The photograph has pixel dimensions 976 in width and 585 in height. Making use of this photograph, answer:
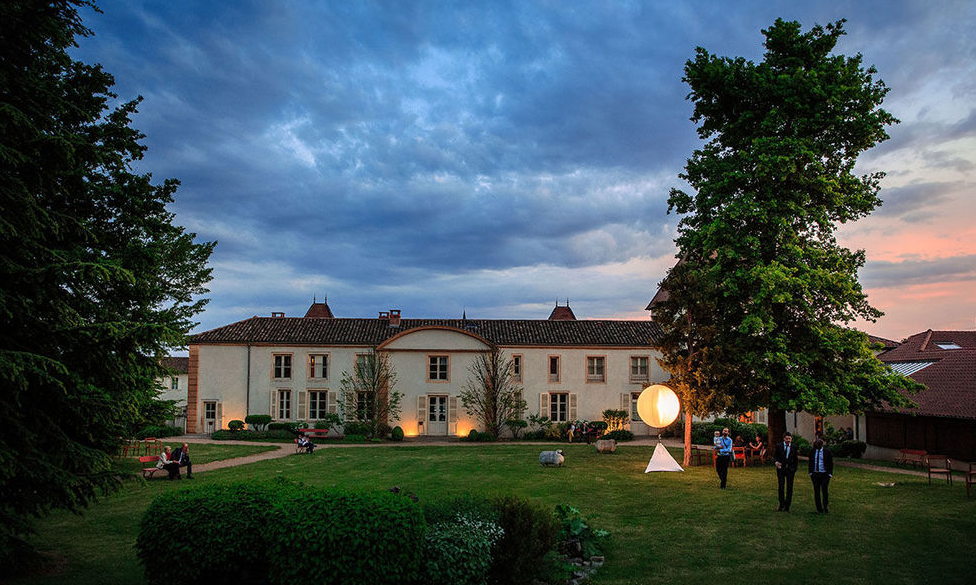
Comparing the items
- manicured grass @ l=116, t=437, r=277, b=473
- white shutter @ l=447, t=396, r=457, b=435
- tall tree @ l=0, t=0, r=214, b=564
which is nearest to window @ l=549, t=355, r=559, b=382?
A: white shutter @ l=447, t=396, r=457, b=435

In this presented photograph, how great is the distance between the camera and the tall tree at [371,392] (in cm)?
3531

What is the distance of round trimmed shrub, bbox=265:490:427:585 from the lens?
6.93m

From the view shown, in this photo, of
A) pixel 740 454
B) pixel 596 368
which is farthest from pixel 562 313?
pixel 740 454

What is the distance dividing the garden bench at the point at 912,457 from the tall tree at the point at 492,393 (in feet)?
62.4

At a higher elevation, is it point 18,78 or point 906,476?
point 18,78

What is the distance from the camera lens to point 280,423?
115 ft

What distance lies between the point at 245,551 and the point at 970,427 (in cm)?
2404

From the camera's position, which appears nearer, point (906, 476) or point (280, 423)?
point (906, 476)

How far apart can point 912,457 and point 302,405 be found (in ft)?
101

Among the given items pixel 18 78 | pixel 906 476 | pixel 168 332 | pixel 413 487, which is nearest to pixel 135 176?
pixel 18 78

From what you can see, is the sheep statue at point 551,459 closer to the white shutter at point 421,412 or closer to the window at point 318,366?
the white shutter at point 421,412

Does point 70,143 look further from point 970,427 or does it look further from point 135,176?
point 970,427

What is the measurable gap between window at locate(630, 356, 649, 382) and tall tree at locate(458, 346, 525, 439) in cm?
720

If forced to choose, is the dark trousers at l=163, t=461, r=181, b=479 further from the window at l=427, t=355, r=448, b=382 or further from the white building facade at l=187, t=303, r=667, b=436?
the window at l=427, t=355, r=448, b=382
